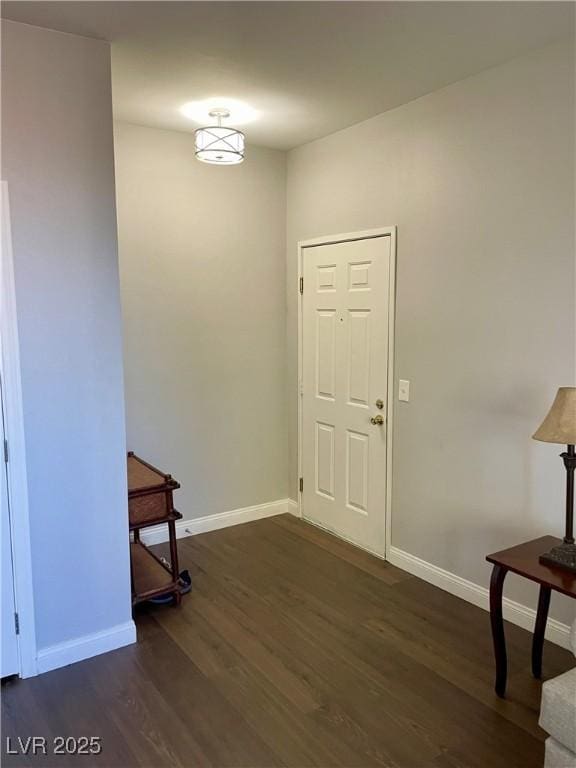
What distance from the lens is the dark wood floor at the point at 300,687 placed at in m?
2.10

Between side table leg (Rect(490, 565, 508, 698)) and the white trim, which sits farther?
the white trim

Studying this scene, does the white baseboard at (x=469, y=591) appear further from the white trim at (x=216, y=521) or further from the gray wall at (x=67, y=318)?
the gray wall at (x=67, y=318)

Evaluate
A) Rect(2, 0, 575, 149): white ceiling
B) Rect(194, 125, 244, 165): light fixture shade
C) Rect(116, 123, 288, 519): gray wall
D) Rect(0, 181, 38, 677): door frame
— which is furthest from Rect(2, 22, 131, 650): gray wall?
Rect(116, 123, 288, 519): gray wall

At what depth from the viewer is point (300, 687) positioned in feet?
8.01

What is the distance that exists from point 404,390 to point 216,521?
168cm

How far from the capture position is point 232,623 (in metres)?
2.93

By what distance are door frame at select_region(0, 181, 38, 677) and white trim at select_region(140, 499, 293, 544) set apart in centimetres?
135

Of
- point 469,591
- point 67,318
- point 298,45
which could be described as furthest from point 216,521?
point 298,45

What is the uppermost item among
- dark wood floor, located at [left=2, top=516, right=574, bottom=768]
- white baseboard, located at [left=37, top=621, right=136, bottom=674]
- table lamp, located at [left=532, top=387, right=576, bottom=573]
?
table lamp, located at [left=532, top=387, right=576, bottom=573]

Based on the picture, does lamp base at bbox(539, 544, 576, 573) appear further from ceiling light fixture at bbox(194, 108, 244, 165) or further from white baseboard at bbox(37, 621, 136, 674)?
ceiling light fixture at bbox(194, 108, 244, 165)

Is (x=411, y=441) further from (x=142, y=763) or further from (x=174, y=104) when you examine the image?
(x=174, y=104)

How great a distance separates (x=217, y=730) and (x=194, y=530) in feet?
6.31

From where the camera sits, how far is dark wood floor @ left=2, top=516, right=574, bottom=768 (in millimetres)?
2096

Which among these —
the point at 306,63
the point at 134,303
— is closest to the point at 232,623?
the point at 134,303
